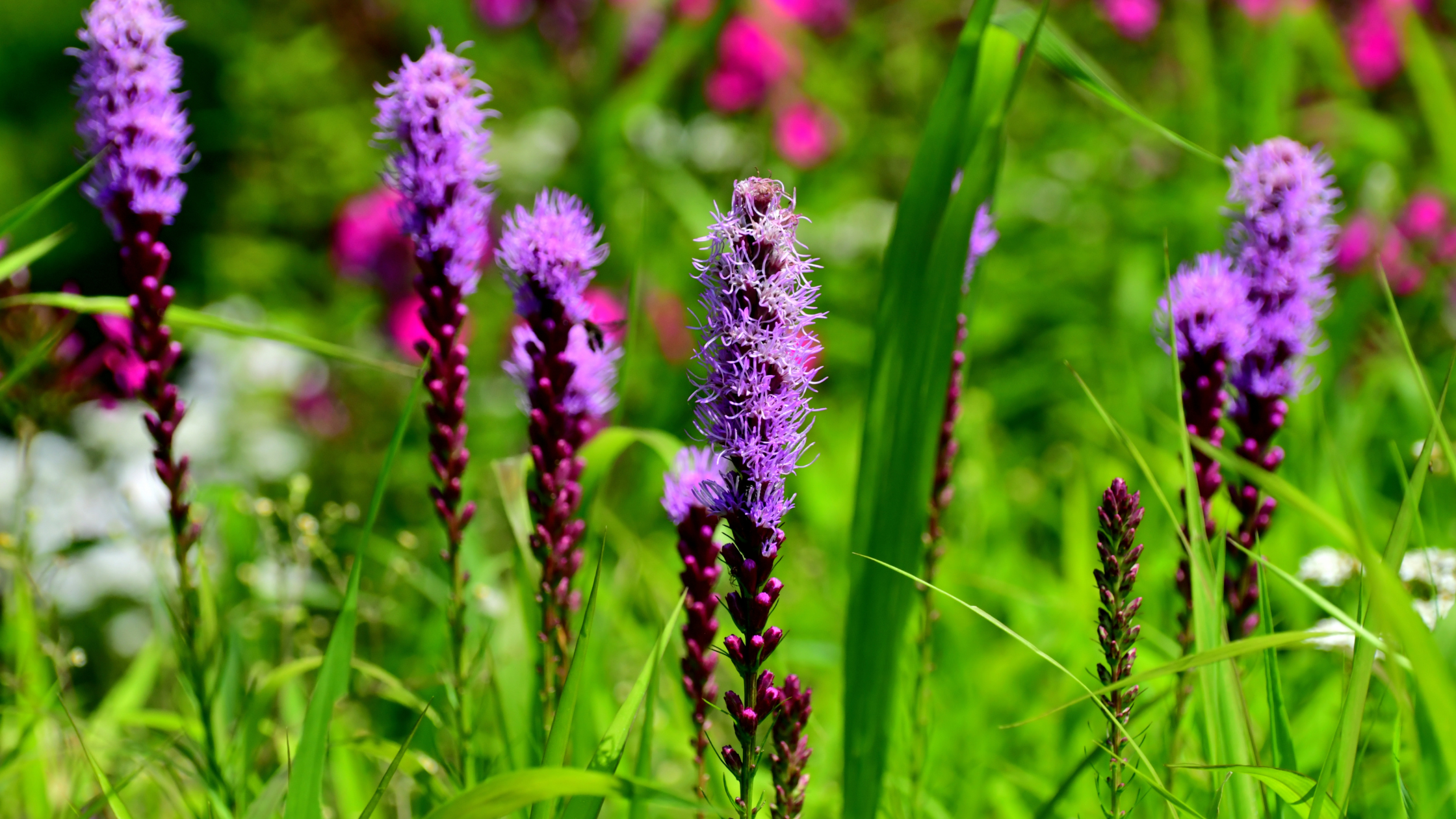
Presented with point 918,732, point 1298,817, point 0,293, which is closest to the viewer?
point 1298,817

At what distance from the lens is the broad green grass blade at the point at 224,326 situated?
2.07 m

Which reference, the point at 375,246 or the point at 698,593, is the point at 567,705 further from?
the point at 375,246

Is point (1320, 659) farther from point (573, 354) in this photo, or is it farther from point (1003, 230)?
point (1003, 230)

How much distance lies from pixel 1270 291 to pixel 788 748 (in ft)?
4.42

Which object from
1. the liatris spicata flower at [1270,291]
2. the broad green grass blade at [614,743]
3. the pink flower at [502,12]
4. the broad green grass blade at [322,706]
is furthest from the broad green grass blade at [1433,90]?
the pink flower at [502,12]

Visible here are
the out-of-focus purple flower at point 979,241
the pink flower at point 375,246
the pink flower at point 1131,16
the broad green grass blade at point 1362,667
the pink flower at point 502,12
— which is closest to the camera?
the broad green grass blade at point 1362,667

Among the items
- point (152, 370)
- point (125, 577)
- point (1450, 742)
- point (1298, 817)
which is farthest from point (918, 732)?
point (125, 577)

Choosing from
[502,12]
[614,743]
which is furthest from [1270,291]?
[502,12]

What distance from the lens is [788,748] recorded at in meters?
1.67

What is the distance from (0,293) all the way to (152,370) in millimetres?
1384

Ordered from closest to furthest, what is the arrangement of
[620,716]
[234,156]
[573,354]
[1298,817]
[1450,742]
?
[1450,742], [620,716], [1298,817], [573,354], [234,156]

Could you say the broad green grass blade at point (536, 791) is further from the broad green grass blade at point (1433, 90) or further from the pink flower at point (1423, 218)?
the pink flower at point (1423, 218)

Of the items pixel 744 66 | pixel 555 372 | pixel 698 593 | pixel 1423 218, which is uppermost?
pixel 744 66

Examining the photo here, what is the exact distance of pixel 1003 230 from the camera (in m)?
6.62
